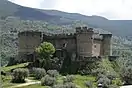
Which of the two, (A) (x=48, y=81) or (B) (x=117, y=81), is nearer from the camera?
(A) (x=48, y=81)

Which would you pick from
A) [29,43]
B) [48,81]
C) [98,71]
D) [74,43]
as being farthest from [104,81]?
[29,43]

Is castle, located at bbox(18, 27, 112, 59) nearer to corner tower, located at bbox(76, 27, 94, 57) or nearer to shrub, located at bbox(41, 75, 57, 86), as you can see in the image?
corner tower, located at bbox(76, 27, 94, 57)

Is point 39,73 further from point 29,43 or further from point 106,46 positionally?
point 106,46

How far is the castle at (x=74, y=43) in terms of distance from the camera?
9006 centimetres

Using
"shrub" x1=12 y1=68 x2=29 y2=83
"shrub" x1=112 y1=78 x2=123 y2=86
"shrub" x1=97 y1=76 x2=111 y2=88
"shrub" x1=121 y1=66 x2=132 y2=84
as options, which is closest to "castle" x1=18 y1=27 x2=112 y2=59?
"shrub" x1=121 y1=66 x2=132 y2=84

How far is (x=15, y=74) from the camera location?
75.7m

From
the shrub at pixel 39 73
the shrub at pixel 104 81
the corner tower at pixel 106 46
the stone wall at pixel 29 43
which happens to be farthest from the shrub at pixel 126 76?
the stone wall at pixel 29 43

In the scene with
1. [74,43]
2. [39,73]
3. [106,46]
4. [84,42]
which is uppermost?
[84,42]

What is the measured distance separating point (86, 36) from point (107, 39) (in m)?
9.86

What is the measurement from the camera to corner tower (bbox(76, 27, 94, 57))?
8969 centimetres

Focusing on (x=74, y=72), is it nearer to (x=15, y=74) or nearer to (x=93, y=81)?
(x=93, y=81)

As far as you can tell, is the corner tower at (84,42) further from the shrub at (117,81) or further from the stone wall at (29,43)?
the shrub at (117,81)

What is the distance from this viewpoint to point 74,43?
92.2m

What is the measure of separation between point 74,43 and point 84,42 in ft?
10.3
